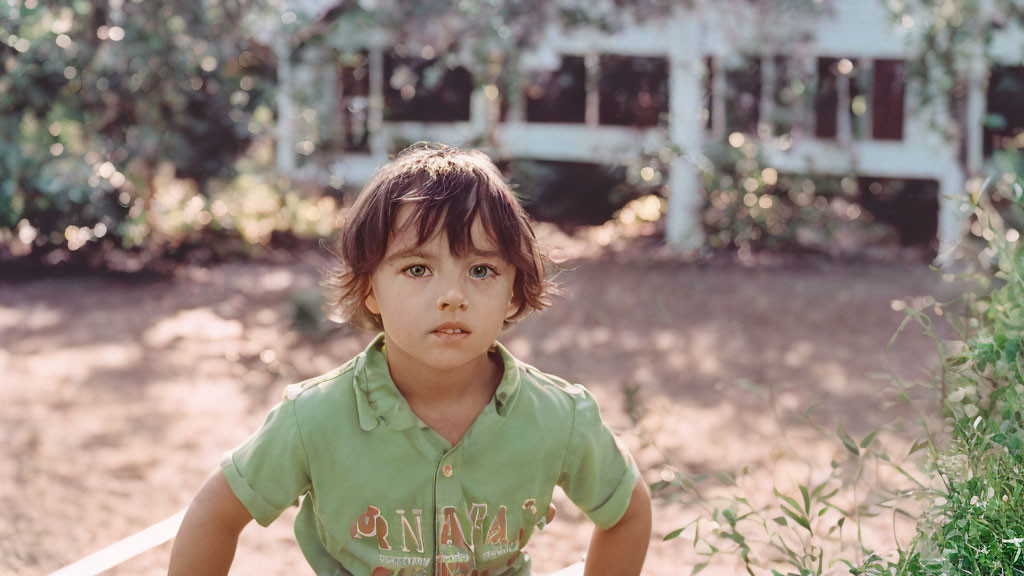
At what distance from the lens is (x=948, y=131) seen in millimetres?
8008

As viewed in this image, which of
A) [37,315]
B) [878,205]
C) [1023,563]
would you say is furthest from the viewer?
[878,205]

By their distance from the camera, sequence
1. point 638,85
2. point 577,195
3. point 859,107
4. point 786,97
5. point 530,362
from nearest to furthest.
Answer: point 530,362, point 786,97, point 859,107, point 638,85, point 577,195

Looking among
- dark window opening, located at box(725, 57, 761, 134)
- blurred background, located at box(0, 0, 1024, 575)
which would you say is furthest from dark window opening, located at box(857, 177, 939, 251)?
dark window opening, located at box(725, 57, 761, 134)

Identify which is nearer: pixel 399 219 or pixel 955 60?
pixel 399 219

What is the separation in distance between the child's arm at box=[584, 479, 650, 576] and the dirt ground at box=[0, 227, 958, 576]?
49 cm

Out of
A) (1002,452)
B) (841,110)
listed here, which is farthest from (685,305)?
(1002,452)

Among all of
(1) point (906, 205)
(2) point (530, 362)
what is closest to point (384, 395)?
(2) point (530, 362)

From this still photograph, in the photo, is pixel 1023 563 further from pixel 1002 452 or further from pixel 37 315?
pixel 37 315

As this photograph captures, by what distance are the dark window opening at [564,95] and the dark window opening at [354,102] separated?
1.56 m

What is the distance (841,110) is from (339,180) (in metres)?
4.15

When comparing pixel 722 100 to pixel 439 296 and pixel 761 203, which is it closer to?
pixel 761 203

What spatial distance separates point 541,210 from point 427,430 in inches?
316

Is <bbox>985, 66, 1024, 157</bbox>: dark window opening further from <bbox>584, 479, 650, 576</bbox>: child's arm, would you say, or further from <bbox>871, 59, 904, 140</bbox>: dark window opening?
<bbox>584, 479, 650, 576</bbox>: child's arm

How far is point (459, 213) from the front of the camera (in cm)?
179
